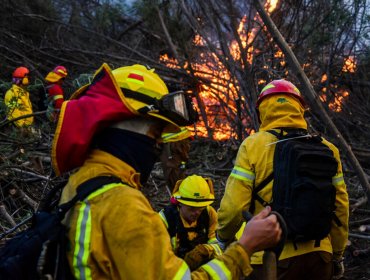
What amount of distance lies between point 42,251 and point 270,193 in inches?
66.2

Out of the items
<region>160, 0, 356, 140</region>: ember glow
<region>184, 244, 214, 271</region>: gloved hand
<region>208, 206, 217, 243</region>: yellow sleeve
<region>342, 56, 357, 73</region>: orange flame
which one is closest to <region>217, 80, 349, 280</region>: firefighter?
<region>184, 244, 214, 271</region>: gloved hand

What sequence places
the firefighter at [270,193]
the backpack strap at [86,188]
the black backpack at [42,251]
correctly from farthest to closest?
the firefighter at [270,193] < the backpack strap at [86,188] < the black backpack at [42,251]

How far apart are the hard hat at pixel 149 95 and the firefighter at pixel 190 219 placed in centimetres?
232

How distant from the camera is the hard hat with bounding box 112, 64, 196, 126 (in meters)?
1.64

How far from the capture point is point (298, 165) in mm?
2549

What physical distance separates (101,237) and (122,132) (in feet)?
1.41

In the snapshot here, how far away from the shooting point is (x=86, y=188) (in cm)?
152

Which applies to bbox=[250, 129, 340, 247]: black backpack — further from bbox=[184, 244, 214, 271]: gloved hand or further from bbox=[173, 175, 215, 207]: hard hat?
bbox=[173, 175, 215, 207]: hard hat

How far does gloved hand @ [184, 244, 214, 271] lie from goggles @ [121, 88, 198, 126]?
213 cm

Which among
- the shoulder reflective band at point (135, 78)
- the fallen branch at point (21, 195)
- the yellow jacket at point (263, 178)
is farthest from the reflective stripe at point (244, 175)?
the fallen branch at point (21, 195)

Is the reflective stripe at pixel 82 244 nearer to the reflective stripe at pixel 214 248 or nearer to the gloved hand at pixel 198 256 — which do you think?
the gloved hand at pixel 198 256

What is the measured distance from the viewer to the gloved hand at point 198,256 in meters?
3.66

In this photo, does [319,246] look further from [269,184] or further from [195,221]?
[195,221]

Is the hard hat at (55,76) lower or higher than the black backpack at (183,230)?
higher
